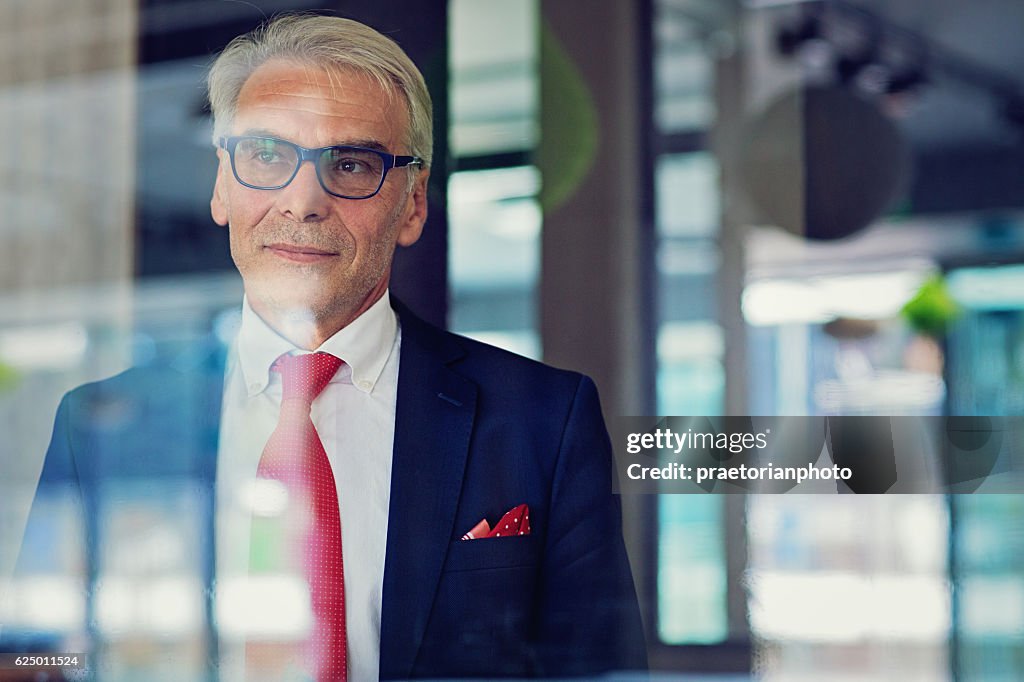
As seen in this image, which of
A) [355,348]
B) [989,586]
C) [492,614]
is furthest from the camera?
[355,348]

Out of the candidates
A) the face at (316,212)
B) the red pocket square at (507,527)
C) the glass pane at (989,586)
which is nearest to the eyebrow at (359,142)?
the face at (316,212)

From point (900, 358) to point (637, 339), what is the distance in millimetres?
441

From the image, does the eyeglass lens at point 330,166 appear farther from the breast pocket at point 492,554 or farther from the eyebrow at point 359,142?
the breast pocket at point 492,554

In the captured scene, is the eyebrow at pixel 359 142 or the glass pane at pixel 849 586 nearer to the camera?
the glass pane at pixel 849 586

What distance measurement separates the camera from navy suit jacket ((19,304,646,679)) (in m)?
1.97

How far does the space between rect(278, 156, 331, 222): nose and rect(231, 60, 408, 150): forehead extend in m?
0.06

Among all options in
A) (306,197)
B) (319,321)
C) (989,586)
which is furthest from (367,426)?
(989,586)

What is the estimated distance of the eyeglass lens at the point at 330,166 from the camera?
2.05 meters

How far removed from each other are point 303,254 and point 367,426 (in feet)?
1.11

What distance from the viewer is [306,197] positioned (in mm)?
2053

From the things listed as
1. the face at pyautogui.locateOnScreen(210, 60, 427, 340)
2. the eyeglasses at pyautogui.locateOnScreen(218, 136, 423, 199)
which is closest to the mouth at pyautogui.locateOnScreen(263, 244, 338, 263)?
the face at pyautogui.locateOnScreen(210, 60, 427, 340)

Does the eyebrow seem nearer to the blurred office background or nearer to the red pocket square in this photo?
the blurred office background

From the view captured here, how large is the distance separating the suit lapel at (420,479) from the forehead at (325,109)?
0.33 metres

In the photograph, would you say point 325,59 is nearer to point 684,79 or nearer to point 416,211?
point 416,211
